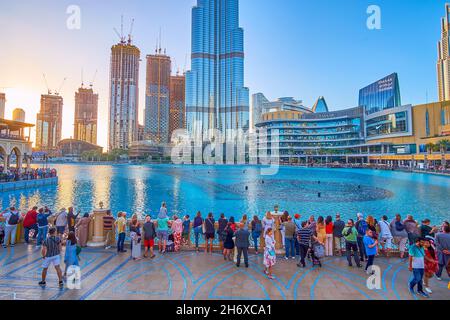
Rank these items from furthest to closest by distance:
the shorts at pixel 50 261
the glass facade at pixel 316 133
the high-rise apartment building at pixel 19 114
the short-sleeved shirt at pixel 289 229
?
1. the glass facade at pixel 316 133
2. the high-rise apartment building at pixel 19 114
3. the short-sleeved shirt at pixel 289 229
4. the shorts at pixel 50 261

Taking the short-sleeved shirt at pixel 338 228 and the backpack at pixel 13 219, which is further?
the backpack at pixel 13 219

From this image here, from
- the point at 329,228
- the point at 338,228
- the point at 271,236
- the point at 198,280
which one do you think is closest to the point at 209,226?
the point at 198,280

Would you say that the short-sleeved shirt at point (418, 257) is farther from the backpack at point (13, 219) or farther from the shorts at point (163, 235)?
the backpack at point (13, 219)

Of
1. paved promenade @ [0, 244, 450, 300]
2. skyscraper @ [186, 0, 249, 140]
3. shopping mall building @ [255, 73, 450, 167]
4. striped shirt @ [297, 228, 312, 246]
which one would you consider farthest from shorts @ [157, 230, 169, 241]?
skyscraper @ [186, 0, 249, 140]

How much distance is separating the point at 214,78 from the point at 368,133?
122 metres

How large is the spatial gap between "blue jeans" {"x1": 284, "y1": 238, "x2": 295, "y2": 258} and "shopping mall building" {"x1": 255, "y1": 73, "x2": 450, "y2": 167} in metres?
82.9

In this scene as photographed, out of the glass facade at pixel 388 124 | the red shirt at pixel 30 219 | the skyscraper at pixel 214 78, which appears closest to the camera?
the red shirt at pixel 30 219

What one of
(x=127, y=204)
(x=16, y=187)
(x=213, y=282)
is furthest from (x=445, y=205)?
(x=16, y=187)

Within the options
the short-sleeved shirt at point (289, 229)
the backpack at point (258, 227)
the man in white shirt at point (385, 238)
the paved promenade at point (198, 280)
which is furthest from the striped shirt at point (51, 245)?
the man in white shirt at point (385, 238)

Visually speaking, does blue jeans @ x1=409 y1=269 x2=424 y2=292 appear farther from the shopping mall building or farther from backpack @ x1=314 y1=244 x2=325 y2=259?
the shopping mall building

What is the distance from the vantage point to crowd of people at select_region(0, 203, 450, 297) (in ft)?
24.6

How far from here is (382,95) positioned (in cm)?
14762

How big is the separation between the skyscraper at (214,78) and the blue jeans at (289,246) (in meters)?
176

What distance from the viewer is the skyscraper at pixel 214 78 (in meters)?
185
